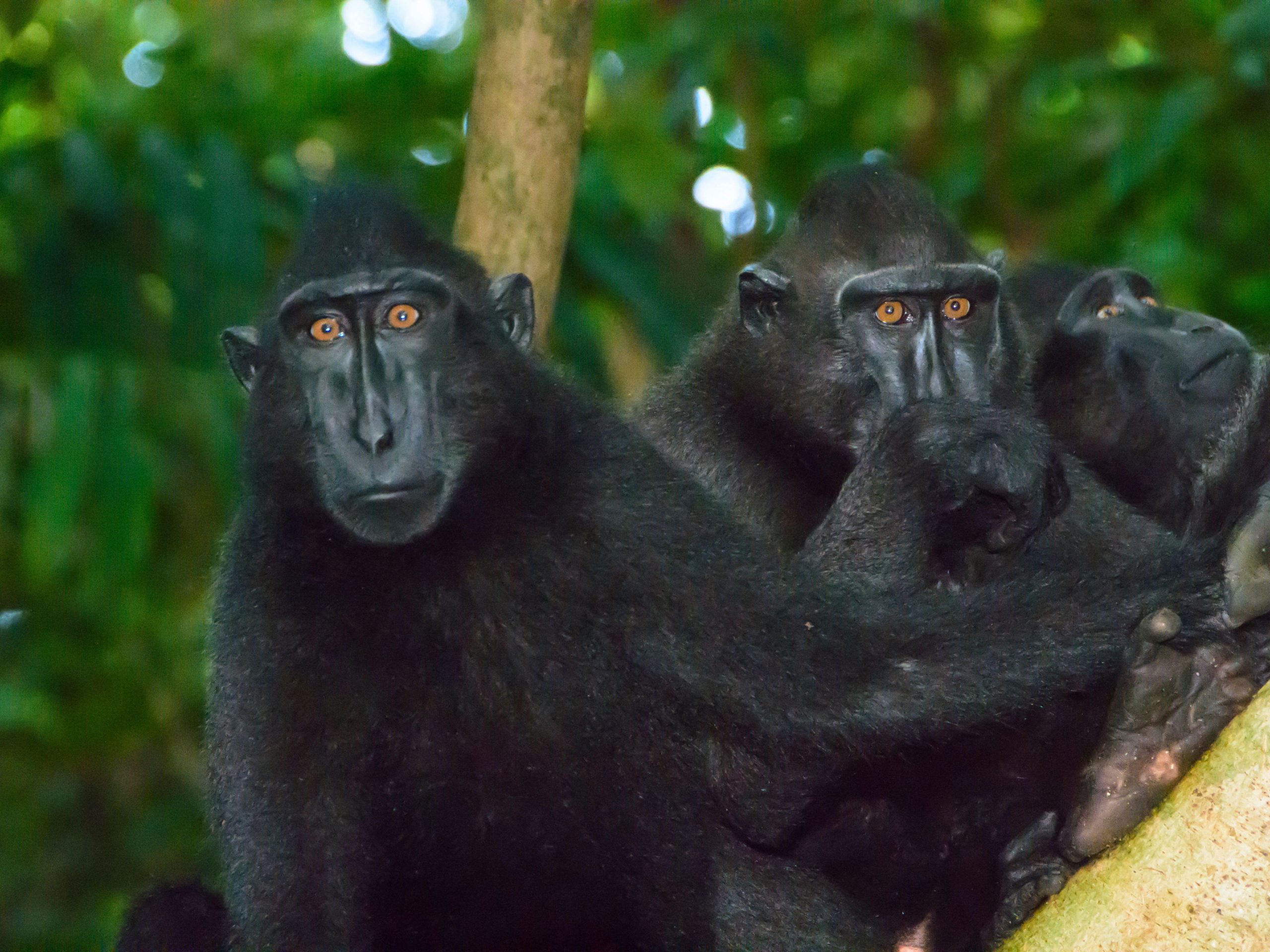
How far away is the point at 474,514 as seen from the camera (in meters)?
3.84

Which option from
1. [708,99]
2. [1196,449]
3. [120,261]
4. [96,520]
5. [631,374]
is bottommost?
[1196,449]

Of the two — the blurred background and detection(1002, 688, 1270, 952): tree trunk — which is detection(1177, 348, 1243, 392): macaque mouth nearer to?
the blurred background

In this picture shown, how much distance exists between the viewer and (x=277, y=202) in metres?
6.21

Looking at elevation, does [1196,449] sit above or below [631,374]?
below

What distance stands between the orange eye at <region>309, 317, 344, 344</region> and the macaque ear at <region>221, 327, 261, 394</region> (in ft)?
0.78

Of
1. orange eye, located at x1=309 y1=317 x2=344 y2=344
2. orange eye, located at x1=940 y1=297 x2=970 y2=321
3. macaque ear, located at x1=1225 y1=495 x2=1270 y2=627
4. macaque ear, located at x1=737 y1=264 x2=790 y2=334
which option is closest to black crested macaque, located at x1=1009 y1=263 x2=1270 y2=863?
macaque ear, located at x1=1225 y1=495 x2=1270 y2=627

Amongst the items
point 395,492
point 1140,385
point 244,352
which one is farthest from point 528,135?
point 1140,385

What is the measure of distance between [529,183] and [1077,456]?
2043mm

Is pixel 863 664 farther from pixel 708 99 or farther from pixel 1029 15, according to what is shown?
pixel 1029 15

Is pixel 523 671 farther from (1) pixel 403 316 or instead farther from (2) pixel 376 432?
(1) pixel 403 316

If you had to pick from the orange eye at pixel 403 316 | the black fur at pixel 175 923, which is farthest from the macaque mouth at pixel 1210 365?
the black fur at pixel 175 923

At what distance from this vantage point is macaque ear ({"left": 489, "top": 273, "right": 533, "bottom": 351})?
425cm

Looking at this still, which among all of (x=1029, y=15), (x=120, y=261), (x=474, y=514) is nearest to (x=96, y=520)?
(x=120, y=261)

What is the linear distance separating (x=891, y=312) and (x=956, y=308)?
210 millimetres
